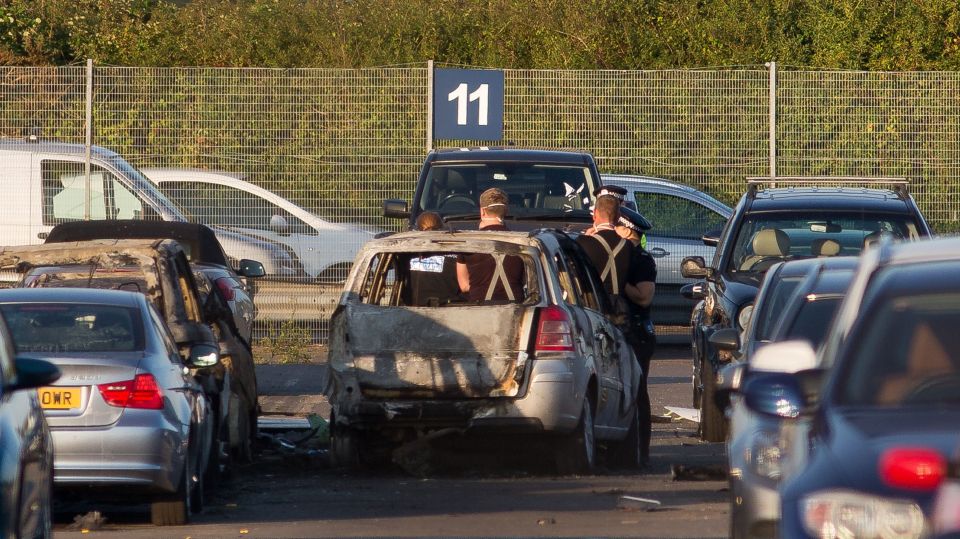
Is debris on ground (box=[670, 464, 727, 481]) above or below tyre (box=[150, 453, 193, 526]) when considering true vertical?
below

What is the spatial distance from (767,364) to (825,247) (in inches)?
330

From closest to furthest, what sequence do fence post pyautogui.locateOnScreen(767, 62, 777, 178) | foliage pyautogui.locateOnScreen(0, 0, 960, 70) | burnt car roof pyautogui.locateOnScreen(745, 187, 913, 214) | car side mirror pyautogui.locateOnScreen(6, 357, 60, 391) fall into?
car side mirror pyautogui.locateOnScreen(6, 357, 60, 391), burnt car roof pyautogui.locateOnScreen(745, 187, 913, 214), fence post pyautogui.locateOnScreen(767, 62, 777, 178), foliage pyautogui.locateOnScreen(0, 0, 960, 70)

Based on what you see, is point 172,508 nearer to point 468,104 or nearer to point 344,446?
point 344,446

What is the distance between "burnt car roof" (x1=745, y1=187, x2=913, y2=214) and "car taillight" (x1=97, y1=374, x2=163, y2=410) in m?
6.51

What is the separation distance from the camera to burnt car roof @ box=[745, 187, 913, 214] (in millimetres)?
14641

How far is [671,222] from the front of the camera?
21.8 m

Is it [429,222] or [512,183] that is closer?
[429,222]

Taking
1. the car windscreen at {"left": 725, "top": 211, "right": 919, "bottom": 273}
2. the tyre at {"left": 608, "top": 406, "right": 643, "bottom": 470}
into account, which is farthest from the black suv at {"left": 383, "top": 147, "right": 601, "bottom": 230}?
the tyre at {"left": 608, "top": 406, "right": 643, "bottom": 470}

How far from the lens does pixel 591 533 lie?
30.9ft

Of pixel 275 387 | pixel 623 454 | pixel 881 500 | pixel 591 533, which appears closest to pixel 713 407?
pixel 623 454

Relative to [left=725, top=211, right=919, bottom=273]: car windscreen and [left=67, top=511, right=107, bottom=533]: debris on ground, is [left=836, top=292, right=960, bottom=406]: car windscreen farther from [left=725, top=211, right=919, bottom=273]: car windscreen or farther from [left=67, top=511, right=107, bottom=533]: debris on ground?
[left=725, top=211, right=919, bottom=273]: car windscreen

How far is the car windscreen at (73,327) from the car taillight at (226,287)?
516 centimetres

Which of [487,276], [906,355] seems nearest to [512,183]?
[487,276]

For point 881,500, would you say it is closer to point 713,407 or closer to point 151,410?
point 151,410
